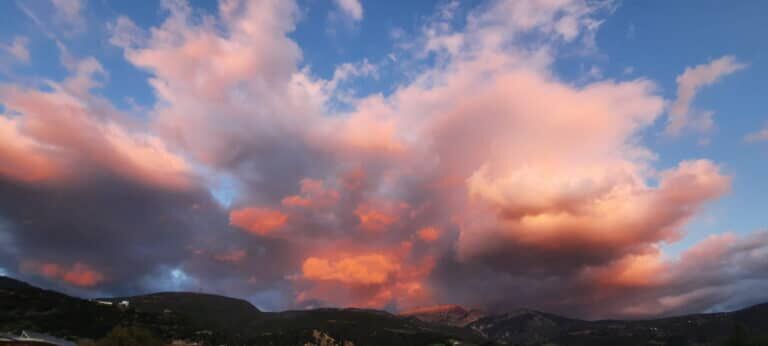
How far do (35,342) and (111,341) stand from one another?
22.9 m

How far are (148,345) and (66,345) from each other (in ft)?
109

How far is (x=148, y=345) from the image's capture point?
130 metres

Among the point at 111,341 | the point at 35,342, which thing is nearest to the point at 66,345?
the point at 35,342

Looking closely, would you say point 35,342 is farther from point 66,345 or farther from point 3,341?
point 66,345

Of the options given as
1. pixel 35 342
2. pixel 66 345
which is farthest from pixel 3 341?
pixel 66 345

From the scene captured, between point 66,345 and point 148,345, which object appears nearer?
point 148,345

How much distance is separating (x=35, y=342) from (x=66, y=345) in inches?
662

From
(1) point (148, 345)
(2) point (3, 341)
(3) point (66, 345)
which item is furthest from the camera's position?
(3) point (66, 345)

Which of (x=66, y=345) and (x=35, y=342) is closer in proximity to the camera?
(x=35, y=342)

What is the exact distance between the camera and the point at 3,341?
12044 centimetres

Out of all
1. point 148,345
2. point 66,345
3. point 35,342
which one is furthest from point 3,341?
point 148,345

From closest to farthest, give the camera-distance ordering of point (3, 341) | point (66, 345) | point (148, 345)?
point (3, 341)
point (148, 345)
point (66, 345)

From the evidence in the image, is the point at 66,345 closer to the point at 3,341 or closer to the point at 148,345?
the point at 3,341

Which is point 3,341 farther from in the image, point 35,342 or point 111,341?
point 111,341
